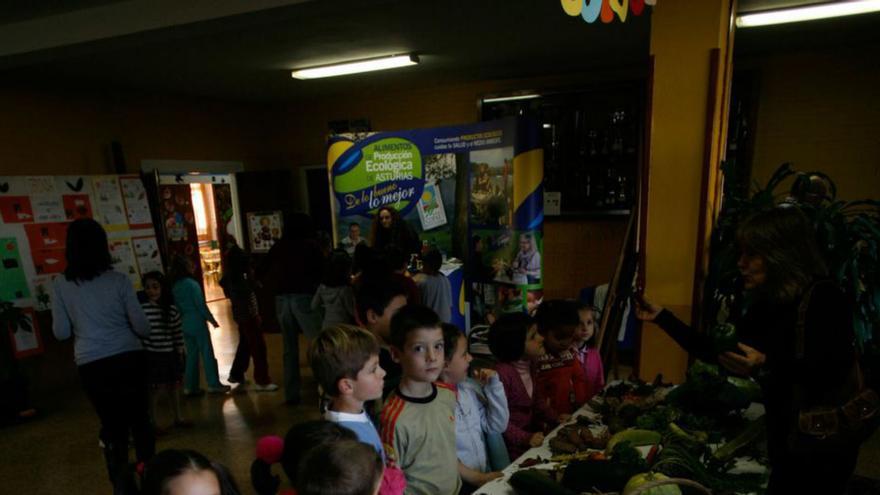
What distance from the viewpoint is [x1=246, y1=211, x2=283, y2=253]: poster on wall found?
6750mm

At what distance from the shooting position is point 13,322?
3994mm

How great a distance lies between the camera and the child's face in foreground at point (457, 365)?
1.89 meters

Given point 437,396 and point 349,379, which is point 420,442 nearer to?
point 437,396

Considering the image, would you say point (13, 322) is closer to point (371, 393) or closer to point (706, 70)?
point (371, 393)

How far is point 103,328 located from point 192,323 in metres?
1.69

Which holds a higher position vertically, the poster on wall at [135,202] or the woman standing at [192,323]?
the poster on wall at [135,202]

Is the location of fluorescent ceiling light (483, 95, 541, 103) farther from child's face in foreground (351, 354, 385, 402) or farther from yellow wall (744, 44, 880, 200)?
child's face in foreground (351, 354, 385, 402)

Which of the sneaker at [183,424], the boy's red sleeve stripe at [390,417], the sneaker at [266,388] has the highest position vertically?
the boy's red sleeve stripe at [390,417]

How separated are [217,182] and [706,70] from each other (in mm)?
5972

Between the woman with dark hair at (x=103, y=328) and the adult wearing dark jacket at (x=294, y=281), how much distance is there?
4.50ft

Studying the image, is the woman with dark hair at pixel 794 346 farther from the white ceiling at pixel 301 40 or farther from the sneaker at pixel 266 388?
the sneaker at pixel 266 388

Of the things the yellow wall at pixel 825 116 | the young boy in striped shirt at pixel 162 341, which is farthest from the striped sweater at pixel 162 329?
the yellow wall at pixel 825 116

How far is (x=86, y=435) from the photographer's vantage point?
12.1 ft

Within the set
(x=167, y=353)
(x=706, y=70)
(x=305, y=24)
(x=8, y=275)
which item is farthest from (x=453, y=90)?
(x=8, y=275)
